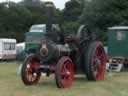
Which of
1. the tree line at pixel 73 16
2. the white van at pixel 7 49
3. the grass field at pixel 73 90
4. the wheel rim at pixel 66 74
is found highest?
the tree line at pixel 73 16

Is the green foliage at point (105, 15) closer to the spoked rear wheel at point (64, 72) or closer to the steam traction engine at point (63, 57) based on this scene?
the steam traction engine at point (63, 57)

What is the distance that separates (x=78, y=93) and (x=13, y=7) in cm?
6218

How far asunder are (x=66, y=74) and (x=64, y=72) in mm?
121

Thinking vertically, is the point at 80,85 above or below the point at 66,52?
below

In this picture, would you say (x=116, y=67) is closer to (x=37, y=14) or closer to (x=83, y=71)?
(x=83, y=71)

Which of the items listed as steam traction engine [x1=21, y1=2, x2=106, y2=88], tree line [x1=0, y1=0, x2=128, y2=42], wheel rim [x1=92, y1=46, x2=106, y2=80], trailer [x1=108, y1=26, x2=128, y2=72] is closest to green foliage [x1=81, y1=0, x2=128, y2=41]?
tree line [x1=0, y1=0, x2=128, y2=42]

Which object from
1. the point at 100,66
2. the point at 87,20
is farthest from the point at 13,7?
the point at 100,66

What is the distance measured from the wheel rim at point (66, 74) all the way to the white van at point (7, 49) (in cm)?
2680

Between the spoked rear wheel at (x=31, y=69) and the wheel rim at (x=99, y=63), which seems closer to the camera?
the spoked rear wheel at (x=31, y=69)

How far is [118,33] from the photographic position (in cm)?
2416

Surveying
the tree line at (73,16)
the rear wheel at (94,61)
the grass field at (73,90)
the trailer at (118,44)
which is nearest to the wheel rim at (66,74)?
the grass field at (73,90)

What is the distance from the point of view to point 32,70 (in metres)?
14.0

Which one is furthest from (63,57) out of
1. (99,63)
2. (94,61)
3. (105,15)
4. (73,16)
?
(73,16)

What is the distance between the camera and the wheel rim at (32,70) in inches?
543
